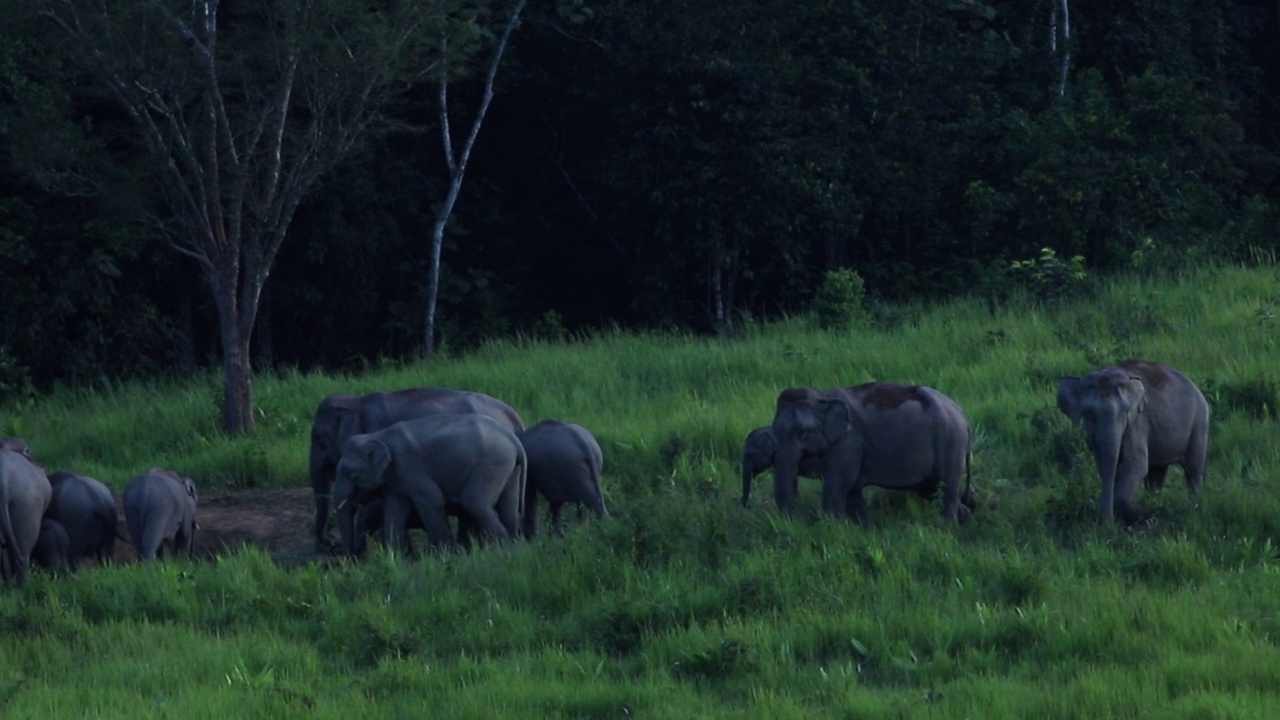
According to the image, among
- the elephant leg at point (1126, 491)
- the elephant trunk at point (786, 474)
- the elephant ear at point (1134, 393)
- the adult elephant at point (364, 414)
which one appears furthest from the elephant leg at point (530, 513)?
the elephant ear at point (1134, 393)

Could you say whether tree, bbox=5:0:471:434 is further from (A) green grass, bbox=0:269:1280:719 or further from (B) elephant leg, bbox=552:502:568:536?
(B) elephant leg, bbox=552:502:568:536

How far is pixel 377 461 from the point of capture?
35.8 ft

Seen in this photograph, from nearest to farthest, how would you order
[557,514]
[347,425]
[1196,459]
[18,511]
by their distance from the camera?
[18,511], [1196,459], [557,514], [347,425]

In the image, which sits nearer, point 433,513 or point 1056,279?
point 433,513

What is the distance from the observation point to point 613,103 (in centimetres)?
2548

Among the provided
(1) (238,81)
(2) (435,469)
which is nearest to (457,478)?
(2) (435,469)

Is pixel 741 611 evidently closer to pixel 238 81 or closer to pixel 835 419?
pixel 835 419

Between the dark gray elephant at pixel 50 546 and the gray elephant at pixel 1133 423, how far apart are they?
6.40 metres

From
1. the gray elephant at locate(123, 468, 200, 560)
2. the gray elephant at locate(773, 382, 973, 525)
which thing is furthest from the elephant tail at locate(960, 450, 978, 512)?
the gray elephant at locate(123, 468, 200, 560)

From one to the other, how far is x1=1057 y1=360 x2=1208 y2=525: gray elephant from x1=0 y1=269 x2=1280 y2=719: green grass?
0.23 metres

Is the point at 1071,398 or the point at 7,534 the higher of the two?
the point at 1071,398

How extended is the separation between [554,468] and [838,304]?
24.0 ft

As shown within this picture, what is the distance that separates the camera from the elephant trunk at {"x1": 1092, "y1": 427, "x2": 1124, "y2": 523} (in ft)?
32.7

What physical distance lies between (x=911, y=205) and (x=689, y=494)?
1339cm
